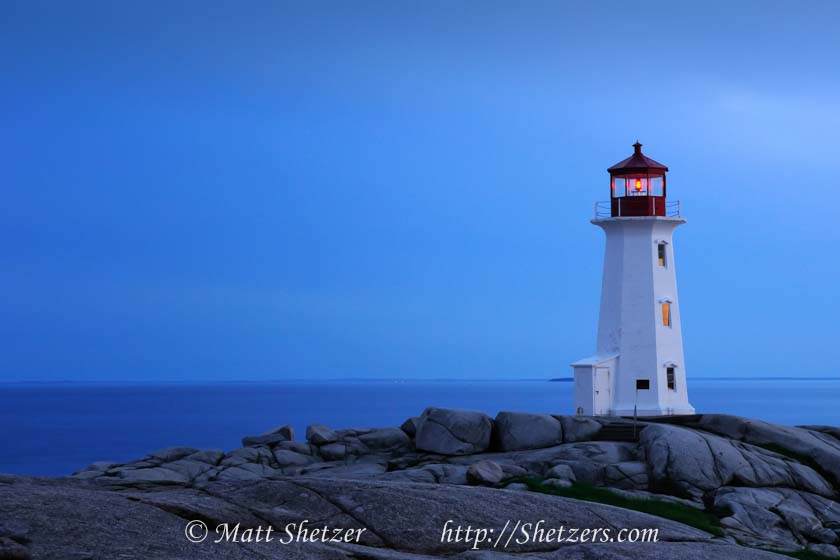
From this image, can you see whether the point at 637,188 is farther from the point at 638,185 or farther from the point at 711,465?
the point at 711,465

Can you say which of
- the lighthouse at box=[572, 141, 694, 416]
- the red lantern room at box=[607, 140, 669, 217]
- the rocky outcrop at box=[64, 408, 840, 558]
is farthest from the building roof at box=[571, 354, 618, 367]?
the red lantern room at box=[607, 140, 669, 217]

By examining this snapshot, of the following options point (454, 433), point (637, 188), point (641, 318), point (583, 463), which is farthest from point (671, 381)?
point (454, 433)

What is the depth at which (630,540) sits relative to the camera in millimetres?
18344

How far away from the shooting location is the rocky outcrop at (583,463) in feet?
93.7

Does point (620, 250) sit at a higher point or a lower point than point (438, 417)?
higher

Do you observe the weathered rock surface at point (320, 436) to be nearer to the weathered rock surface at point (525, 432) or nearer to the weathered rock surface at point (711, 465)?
the weathered rock surface at point (525, 432)

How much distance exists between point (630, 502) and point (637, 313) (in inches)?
596

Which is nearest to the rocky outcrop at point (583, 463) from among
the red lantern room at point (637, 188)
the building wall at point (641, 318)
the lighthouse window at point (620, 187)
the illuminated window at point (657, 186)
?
the building wall at point (641, 318)

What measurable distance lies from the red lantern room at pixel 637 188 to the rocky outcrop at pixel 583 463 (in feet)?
28.9

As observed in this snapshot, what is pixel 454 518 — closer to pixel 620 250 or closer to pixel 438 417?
pixel 438 417

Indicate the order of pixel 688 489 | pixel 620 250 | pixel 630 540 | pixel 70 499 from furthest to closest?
pixel 620 250
pixel 688 489
pixel 630 540
pixel 70 499

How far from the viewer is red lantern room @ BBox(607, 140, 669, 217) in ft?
135

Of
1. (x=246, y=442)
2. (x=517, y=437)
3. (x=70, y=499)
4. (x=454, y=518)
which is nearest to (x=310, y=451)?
(x=246, y=442)

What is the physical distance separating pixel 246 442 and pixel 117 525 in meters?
22.6
